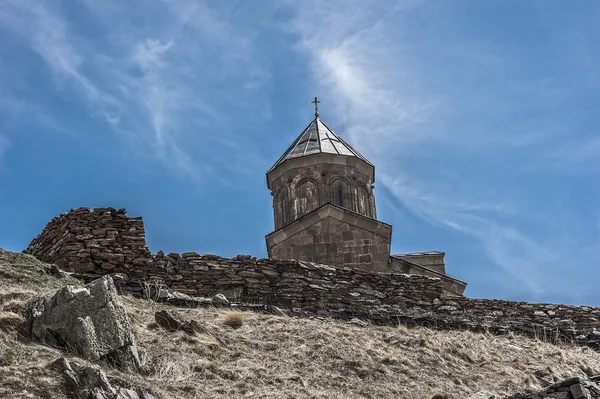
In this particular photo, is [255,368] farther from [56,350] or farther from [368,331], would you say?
[368,331]

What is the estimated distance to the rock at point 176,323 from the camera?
1009 cm

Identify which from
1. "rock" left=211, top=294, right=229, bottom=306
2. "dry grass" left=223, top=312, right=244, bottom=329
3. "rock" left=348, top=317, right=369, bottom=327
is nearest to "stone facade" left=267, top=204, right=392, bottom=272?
"rock" left=348, top=317, right=369, bottom=327

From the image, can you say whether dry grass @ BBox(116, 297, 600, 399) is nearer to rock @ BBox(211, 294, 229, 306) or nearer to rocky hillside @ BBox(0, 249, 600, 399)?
rocky hillside @ BBox(0, 249, 600, 399)

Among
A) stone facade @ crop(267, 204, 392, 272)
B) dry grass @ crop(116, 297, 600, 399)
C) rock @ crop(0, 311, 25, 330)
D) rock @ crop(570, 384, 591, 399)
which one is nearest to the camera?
rock @ crop(0, 311, 25, 330)

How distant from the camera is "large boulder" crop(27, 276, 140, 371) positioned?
8438mm

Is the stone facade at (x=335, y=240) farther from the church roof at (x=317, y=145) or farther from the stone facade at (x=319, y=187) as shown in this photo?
the church roof at (x=317, y=145)

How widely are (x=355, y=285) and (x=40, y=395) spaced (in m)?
8.44

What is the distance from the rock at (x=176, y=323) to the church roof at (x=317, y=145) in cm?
1249

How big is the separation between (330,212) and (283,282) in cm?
474

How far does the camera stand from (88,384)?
7.37 m

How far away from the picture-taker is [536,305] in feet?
53.5

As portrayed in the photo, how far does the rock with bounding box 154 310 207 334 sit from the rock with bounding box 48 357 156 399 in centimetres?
240

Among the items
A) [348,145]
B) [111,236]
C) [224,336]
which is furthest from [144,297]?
[348,145]

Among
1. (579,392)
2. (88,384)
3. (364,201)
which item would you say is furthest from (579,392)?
(364,201)
